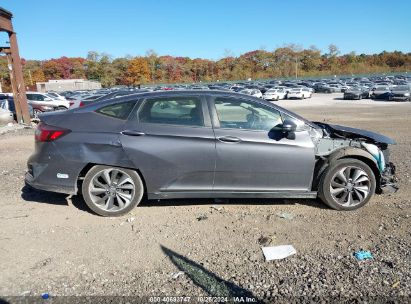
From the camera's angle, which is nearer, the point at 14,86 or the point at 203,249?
the point at 203,249

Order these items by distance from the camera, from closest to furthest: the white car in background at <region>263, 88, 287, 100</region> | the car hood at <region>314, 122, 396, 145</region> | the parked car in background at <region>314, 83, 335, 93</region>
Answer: the car hood at <region>314, 122, 396, 145</region>
the white car in background at <region>263, 88, 287, 100</region>
the parked car in background at <region>314, 83, 335, 93</region>

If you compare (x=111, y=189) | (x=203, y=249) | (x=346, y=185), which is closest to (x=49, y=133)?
(x=111, y=189)

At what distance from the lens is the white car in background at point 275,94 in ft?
141

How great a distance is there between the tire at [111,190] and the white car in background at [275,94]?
1560 inches

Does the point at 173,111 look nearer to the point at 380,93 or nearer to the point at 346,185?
the point at 346,185

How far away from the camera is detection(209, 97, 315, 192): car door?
4211mm

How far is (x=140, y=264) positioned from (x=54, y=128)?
209 centimetres

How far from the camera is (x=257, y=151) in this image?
4223 mm

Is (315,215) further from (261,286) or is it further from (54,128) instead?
(54,128)

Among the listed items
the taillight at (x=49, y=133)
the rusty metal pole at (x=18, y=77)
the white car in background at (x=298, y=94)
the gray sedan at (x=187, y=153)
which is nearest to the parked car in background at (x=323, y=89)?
the white car in background at (x=298, y=94)

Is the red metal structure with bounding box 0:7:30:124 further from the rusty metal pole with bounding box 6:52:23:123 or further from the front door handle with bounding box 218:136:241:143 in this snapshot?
the front door handle with bounding box 218:136:241:143

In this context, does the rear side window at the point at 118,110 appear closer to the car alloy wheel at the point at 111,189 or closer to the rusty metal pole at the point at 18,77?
the car alloy wheel at the point at 111,189

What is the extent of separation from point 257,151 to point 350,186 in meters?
1.35

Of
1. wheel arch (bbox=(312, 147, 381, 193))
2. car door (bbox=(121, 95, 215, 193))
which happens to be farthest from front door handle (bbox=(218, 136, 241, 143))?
wheel arch (bbox=(312, 147, 381, 193))
